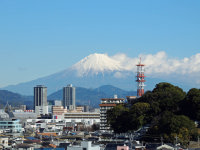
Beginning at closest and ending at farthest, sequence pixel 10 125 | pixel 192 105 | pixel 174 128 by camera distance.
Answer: pixel 174 128 → pixel 192 105 → pixel 10 125

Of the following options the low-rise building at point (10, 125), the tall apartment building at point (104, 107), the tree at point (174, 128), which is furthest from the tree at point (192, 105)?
the low-rise building at point (10, 125)

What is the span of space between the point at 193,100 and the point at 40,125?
61.8 metres

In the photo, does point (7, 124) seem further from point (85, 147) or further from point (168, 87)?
point (85, 147)

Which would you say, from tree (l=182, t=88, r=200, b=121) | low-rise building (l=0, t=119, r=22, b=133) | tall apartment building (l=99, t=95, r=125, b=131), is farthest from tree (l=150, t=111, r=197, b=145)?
low-rise building (l=0, t=119, r=22, b=133)

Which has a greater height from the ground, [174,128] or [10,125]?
[10,125]

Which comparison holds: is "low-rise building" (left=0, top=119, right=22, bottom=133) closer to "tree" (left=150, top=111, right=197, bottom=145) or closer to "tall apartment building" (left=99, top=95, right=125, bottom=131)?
"tall apartment building" (left=99, top=95, right=125, bottom=131)

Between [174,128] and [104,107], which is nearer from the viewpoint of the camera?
[174,128]

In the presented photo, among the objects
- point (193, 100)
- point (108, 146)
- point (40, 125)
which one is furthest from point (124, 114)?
point (40, 125)

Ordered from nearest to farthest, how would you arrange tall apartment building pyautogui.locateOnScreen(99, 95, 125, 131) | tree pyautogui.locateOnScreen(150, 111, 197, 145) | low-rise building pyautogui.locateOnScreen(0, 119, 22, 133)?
tree pyautogui.locateOnScreen(150, 111, 197, 145), low-rise building pyautogui.locateOnScreen(0, 119, 22, 133), tall apartment building pyautogui.locateOnScreen(99, 95, 125, 131)

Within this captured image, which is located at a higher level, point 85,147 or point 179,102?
point 179,102

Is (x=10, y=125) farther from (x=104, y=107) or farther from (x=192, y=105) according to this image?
(x=192, y=105)

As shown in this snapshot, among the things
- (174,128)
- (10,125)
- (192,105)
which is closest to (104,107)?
(10,125)

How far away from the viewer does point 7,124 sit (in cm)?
10050

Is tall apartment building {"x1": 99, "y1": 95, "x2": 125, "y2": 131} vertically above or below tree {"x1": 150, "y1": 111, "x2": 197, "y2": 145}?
above
